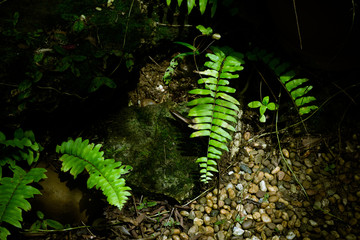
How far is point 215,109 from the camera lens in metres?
2.20

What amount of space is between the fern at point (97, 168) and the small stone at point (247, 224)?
1100 millimetres

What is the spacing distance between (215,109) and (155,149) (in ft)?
2.43

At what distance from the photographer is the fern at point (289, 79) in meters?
2.33

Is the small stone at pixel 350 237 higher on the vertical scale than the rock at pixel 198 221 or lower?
higher

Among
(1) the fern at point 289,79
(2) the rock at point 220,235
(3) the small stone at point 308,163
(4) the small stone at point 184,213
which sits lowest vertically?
(2) the rock at point 220,235

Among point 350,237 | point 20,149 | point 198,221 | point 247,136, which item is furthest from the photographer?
point 247,136

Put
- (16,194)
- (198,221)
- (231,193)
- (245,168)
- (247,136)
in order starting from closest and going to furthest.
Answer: (16,194)
(198,221)
(231,193)
(245,168)
(247,136)

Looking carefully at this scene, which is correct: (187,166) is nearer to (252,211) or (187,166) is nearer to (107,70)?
(252,211)

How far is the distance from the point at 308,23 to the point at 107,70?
5.97 ft

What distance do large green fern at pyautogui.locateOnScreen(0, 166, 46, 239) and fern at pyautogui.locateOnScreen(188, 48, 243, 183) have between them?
1419 mm

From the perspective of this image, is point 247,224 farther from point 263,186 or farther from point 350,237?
point 350,237

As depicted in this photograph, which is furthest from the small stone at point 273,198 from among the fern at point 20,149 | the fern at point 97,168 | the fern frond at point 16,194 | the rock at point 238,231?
the fern at point 20,149

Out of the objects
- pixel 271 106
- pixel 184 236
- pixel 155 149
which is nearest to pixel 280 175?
pixel 271 106

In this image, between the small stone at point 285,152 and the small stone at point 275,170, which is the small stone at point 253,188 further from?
the small stone at point 285,152
